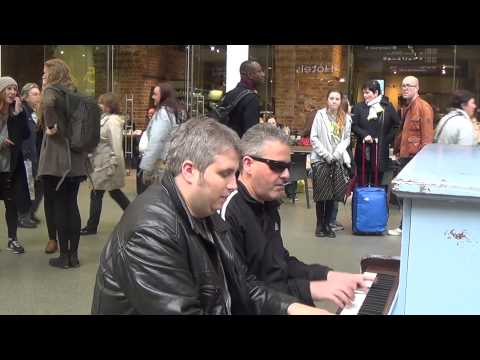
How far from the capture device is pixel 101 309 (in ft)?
5.29

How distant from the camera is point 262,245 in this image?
2363 millimetres

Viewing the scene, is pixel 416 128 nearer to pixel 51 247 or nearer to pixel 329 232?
pixel 329 232

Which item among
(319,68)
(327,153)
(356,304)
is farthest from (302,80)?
(356,304)

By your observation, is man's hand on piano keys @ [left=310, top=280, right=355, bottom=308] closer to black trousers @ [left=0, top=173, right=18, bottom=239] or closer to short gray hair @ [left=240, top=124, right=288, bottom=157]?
short gray hair @ [left=240, top=124, right=288, bottom=157]

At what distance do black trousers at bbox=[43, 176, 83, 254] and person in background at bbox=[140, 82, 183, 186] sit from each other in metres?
0.76

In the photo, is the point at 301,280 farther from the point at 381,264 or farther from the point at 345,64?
the point at 345,64

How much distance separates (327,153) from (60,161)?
271 centimetres

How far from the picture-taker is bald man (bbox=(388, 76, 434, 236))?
252 inches

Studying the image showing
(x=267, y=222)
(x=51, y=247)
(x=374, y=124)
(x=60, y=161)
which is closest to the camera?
(x=267, y=222)

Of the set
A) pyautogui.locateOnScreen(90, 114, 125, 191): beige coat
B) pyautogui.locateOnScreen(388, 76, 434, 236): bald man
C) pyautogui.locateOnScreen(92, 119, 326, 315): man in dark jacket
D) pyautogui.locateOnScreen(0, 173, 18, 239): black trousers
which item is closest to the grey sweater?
pyautogui.locateOnScreen(388, 76, 434, 236): bald man

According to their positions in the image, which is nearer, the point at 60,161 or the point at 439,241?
the point at 439,241

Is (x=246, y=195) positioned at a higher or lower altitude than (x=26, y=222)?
higher
